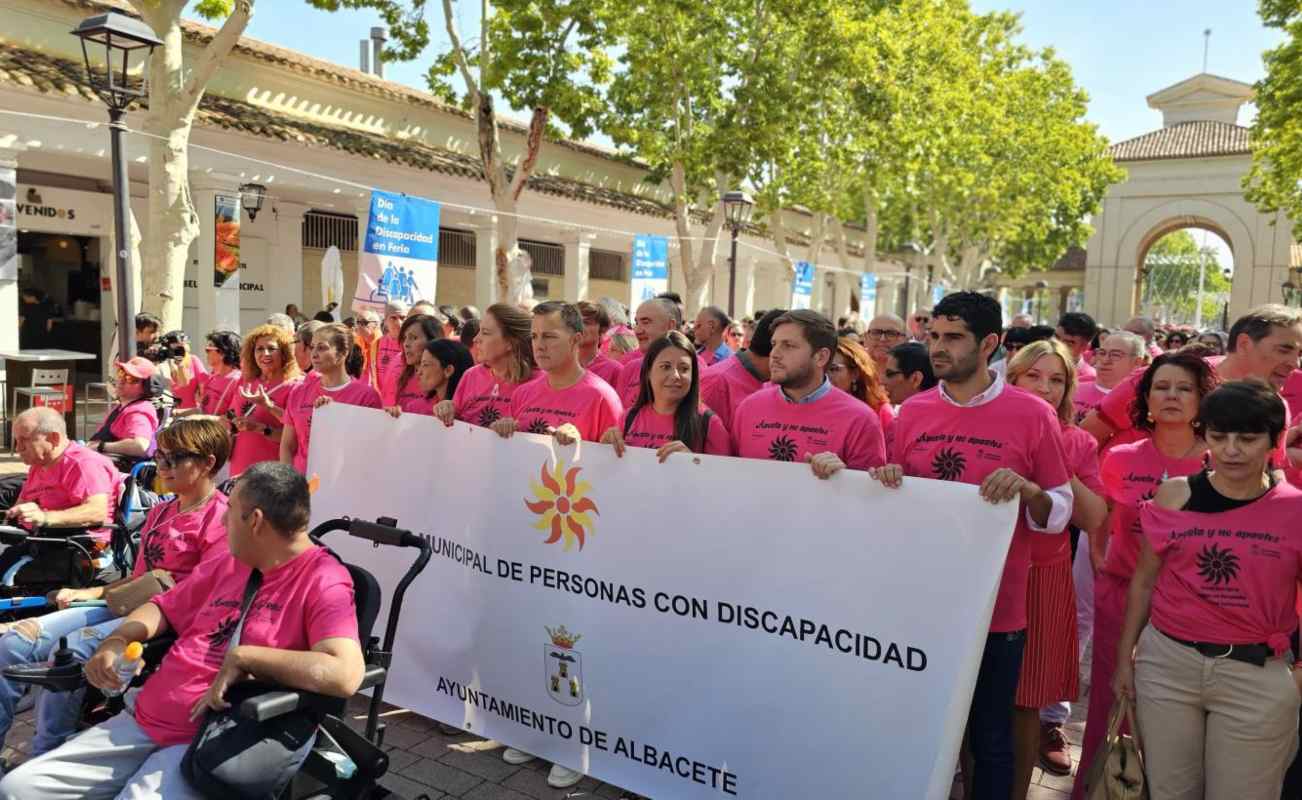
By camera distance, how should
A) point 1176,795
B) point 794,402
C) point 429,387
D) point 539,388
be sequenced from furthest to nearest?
point 429,387, point 539,388, point 794,402, point 1176,795

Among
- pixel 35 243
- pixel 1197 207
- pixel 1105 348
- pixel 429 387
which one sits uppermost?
pixel 1197 207

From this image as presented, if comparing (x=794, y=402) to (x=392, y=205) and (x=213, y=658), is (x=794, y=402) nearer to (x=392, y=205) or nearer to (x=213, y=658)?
(x=213, y=658)

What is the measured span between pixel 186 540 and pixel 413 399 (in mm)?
2119

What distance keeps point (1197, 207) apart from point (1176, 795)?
5466 cm

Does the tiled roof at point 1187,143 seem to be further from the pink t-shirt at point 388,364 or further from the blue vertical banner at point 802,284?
the pink t-shirt at point 388,364

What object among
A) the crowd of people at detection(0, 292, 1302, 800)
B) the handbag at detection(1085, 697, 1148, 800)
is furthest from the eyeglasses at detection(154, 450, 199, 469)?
the handbag at detection(1085, 697, 1148, 800)

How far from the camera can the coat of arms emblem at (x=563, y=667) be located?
3777 millimetres

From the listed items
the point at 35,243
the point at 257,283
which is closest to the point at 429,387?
the point at 257,283

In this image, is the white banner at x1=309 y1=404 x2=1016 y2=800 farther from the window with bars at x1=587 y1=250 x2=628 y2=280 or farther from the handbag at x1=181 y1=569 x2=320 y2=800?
the window with bars at x1=587 y1=250 x2=628 y2=280

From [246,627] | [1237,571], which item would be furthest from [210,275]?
[1237,571]

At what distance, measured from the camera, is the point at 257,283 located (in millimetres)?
16875

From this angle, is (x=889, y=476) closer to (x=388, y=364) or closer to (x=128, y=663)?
(x=128, y=663)

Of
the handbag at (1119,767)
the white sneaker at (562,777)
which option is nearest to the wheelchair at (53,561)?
the white sneaker at (562,777)

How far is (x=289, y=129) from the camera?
1487cm
